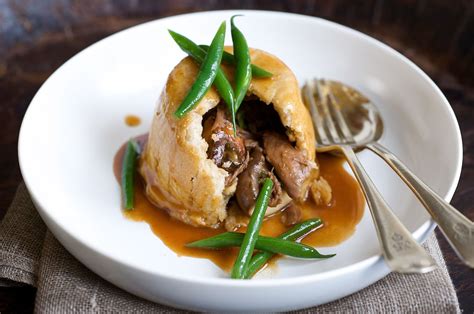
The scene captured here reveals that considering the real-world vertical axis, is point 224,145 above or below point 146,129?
above

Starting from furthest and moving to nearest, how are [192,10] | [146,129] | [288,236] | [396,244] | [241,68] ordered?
[192,10], [146,129], [241,68], [288,236], [396,244]

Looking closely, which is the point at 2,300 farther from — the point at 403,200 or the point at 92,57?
the point at 403,200

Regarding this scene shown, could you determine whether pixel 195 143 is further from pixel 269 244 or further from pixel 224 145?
pixel 269 244

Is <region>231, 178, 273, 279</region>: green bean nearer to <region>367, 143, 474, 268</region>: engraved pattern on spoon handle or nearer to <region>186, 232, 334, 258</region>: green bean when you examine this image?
<region>186, 232, 334, 258</region>: green bean

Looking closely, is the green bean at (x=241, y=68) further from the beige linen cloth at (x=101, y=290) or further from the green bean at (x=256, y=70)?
the beige linen cloth at (x=101, y=290)

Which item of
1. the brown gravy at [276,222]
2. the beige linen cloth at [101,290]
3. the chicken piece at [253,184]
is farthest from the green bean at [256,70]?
the beige linen cloth at [101,290]

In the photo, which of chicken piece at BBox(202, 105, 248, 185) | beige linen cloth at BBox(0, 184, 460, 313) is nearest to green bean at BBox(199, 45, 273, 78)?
chicken piece at BBox(202, 105, 248, 185)

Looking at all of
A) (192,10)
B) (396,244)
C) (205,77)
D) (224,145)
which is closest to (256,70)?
(205,77)
